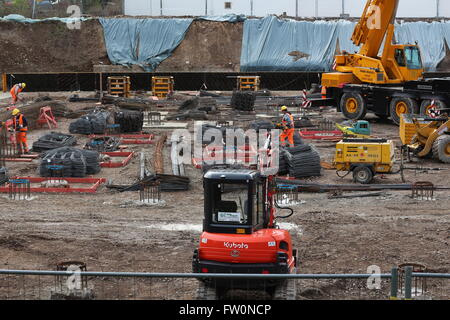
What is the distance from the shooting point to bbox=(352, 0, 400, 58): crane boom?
31.6 m

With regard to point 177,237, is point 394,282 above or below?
above

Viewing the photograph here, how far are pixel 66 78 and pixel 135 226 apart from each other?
33275 mm

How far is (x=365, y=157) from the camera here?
19812 millimetres

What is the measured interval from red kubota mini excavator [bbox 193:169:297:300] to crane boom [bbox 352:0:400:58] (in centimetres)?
2347

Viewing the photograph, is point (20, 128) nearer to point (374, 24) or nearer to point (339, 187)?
point (339, 187)

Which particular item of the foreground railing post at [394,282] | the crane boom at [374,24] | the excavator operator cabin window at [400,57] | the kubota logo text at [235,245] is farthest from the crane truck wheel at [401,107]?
the foreground railing post at [394,282]

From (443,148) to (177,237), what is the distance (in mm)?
11279

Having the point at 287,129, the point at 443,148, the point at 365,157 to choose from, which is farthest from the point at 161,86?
the point at 365,157

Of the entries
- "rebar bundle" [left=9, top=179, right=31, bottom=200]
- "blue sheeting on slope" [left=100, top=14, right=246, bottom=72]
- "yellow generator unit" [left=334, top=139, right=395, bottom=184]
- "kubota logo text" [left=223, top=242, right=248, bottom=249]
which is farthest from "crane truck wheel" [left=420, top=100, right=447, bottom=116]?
"blue sheeting on slope" [left=100, top=14, right=246, bottom=72]

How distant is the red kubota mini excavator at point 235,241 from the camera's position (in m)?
9.65

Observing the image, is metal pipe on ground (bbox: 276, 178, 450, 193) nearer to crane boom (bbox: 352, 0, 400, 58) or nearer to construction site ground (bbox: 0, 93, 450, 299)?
construction site ground (bbox: 0, 93, 450, 299)

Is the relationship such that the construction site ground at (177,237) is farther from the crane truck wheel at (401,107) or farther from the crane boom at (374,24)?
the crane boom at (374,24)

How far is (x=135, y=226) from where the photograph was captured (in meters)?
Answer: 15.5
